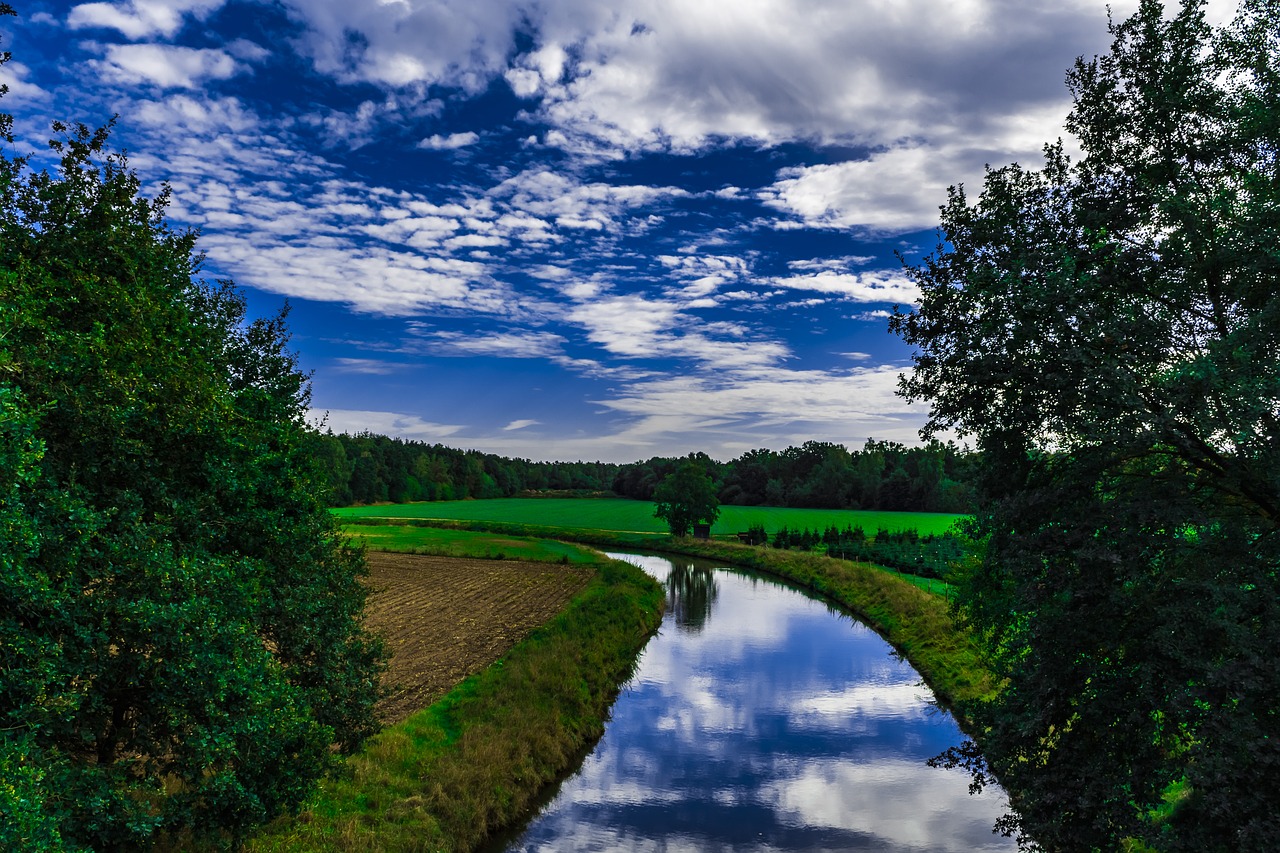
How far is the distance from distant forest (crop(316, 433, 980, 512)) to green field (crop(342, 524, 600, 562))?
143 ft

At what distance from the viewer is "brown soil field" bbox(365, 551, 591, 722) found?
83.2 feet

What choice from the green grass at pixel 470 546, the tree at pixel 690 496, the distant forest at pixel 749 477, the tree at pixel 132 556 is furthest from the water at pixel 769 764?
the distant forest at pixel 749 477

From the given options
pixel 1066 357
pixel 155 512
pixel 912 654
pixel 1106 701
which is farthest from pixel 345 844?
pixel 912 654

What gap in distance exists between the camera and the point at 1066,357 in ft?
38.6

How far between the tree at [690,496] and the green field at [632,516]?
1170 centimetres

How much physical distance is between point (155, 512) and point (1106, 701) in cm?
1616

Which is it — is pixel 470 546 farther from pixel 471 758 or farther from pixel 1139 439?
pixel 1139 439

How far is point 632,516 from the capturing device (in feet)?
412

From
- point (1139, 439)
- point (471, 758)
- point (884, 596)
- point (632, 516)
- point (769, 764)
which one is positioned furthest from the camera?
point (632, 516)

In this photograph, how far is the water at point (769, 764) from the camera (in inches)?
703

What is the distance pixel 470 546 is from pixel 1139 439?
69.9 metres

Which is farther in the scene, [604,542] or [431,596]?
[604,542]

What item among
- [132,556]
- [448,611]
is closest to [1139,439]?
[132,556]

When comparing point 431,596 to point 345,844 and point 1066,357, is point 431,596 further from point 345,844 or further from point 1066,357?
point 1066,357
